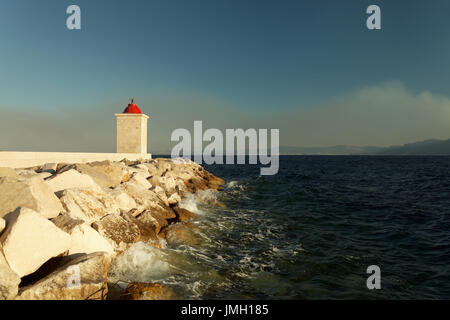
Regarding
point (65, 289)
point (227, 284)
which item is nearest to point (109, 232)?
point (65, 289)

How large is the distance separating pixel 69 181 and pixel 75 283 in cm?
392

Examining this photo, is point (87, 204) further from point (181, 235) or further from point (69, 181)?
point (181, 235)

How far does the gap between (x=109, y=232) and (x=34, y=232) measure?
73.3 inches

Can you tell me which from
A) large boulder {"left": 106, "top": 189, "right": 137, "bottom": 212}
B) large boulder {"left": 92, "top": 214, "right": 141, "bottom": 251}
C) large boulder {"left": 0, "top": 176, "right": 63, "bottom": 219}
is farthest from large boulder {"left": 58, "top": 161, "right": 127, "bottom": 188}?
large boulder {"left": 0, "top": 176, "right": 63, "bottom": 219}

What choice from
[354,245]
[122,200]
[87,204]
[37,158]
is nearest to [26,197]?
[87,204]

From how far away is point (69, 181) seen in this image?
661cm

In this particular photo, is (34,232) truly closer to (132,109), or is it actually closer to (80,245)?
(80,245)

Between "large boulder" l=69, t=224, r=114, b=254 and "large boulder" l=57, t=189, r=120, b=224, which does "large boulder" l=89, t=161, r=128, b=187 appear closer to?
"large boulder" l=57, t=189, r=120, b=224

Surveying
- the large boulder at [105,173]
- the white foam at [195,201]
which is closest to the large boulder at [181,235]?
the large boulder at [105,173]

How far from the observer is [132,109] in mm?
20516

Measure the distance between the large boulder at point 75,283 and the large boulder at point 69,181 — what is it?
9.96ft
